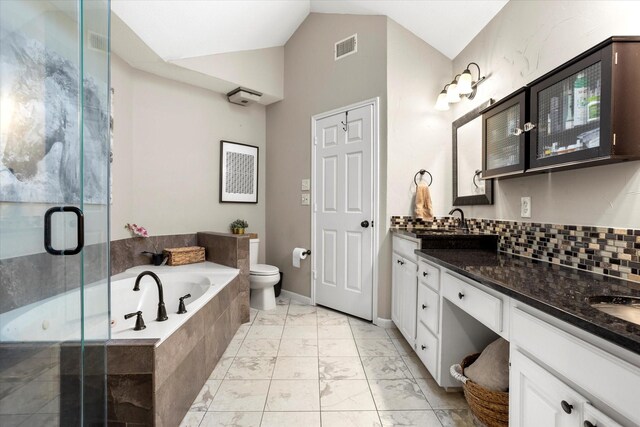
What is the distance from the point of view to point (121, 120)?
253 cm

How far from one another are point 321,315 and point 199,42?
291 cm

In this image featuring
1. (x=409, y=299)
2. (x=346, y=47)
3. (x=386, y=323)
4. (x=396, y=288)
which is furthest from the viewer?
(x=346, y=47)

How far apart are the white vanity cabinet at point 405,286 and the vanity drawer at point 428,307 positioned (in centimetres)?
10

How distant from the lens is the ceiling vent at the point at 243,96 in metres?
3.23

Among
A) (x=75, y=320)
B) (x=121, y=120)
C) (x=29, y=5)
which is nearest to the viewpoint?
(x=75, y=320)

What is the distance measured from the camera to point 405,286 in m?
2.24

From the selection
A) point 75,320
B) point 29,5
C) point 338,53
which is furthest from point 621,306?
point 338,53

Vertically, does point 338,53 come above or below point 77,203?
above

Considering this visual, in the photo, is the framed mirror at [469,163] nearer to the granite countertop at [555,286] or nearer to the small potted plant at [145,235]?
the granite countertop at [555,286]

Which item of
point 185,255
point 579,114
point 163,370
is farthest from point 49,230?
point 579,114

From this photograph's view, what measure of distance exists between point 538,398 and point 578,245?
80 cm

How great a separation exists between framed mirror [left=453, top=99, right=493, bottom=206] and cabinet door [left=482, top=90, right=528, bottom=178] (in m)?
0.25

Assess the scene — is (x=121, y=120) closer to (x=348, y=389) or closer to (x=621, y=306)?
(x=348, y=389)

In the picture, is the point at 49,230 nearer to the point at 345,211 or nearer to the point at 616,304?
the point at 616,304
